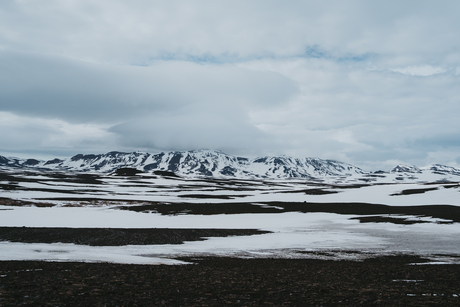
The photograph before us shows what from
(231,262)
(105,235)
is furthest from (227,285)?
(105,235)

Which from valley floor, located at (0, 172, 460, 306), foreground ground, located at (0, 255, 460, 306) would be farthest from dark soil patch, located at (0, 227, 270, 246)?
foreground ground, located at (0, 255, 460, 306)

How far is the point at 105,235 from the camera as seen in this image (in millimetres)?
31781

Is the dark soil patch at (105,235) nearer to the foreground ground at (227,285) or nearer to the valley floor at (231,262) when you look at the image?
the valley floor at (231,262)

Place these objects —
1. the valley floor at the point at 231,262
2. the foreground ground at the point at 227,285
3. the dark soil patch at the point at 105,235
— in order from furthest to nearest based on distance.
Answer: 1. the dark soil patch at the point at 105,235
2. the valley floor at the point at 231,262
3. the foreground ground at the point at 227,285

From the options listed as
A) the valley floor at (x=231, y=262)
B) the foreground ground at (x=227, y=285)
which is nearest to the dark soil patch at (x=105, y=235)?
the valley floor at (x=231, y=262)

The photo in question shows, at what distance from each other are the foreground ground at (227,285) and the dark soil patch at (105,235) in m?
12.5

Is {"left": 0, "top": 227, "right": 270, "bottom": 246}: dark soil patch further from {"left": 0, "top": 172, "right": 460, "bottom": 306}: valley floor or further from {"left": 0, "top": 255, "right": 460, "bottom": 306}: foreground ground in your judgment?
{"left": 0, "top": 255, "right": 460, "bottom": 306}: foreground ground

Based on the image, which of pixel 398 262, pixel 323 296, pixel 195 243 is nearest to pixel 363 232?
pixel 398 262

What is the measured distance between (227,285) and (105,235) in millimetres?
22655

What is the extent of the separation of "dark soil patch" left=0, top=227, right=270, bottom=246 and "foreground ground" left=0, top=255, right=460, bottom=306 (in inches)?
490

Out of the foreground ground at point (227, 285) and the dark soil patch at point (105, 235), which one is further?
the dark soil patch at point (105, 235)

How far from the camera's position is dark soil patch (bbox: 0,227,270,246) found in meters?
29.4

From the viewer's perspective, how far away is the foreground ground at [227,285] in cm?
1061

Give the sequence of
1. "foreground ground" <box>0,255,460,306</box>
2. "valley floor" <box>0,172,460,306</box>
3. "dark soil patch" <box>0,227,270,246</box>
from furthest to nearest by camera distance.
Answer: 1. "dark soil patch" <box>0,227,270,246</box>
2. "valley floor" <box>0,172,460,306</box>
3. "foreground ground" <box>0,255,460,306</box>
